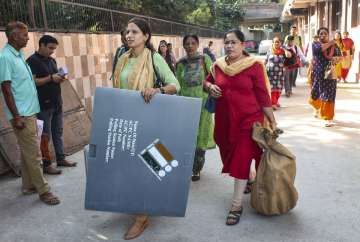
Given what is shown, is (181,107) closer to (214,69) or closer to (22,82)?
(214,69)

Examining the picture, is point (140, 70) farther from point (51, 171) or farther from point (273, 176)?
point (51, 171)

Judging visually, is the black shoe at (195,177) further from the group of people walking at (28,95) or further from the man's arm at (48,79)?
the man's arm at (48,79)

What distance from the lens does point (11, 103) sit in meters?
3.54

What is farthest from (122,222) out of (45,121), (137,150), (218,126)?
(45,121)

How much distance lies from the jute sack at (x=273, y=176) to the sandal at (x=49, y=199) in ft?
6.17

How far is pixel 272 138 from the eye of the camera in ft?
10.8

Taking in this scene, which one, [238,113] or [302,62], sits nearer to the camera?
[238,113]

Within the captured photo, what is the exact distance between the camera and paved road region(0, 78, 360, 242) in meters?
3.17

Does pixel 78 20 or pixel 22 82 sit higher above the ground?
pixel 78 20

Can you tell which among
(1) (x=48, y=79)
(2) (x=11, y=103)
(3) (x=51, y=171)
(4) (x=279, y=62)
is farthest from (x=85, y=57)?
(4) (x=279, y=62)

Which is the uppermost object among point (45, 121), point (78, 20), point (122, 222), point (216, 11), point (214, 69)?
point (216, 11)

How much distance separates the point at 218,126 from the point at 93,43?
13.8ft

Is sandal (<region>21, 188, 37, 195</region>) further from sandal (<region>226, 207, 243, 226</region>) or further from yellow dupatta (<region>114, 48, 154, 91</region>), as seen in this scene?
sandal (<region>226, 207, 243, 226</region>)

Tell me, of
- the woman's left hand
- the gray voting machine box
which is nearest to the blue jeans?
the gray voting machine box
